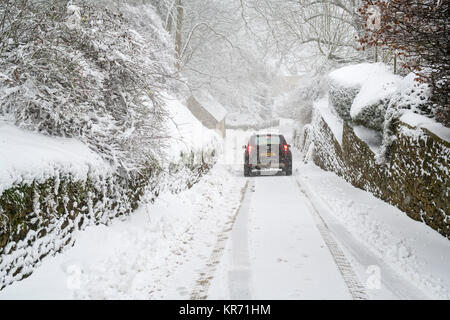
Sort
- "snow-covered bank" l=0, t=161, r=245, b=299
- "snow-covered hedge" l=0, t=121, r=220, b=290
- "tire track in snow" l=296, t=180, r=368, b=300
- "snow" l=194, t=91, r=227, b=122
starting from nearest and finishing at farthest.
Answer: "snow-covered hedge" l=0, t=121, r=220, b=290 → "snow-covered bank" l=0, t=161, r=245, b=299 → "tire track in snow" l=296, t=180, r=368, b=300 → "snow" l=194, t=91, r=227, b=122

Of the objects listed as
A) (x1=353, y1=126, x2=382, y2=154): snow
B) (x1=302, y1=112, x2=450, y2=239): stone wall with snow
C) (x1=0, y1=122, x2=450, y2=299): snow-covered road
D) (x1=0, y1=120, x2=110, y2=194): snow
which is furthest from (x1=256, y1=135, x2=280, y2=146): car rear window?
(x1=0, y1=120, x2=110, y2=194): snow

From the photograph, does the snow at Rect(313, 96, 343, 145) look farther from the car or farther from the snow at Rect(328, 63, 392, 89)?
the snow at Rect(328, 63, 392, 89)

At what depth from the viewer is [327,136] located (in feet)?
49.9

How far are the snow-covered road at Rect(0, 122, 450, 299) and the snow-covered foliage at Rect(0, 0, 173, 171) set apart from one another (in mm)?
1414

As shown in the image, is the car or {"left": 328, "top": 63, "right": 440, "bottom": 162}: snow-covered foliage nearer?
{"left": 328, "top": 63, "right": 440, "bottom": 162}: snow-covered foliage

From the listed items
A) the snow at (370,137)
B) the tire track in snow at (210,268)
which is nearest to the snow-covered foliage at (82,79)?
the tire track in snow at (210,268)

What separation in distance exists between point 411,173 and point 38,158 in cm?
629

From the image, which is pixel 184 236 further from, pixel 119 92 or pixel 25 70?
pixel 25 70

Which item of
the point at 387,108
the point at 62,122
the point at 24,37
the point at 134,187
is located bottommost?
A: the point at 134,187

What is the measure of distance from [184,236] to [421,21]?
16.7ft

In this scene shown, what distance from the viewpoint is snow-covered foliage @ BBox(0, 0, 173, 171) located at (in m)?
5.03

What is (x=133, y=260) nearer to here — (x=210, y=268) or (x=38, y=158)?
(x=210, y=268)
